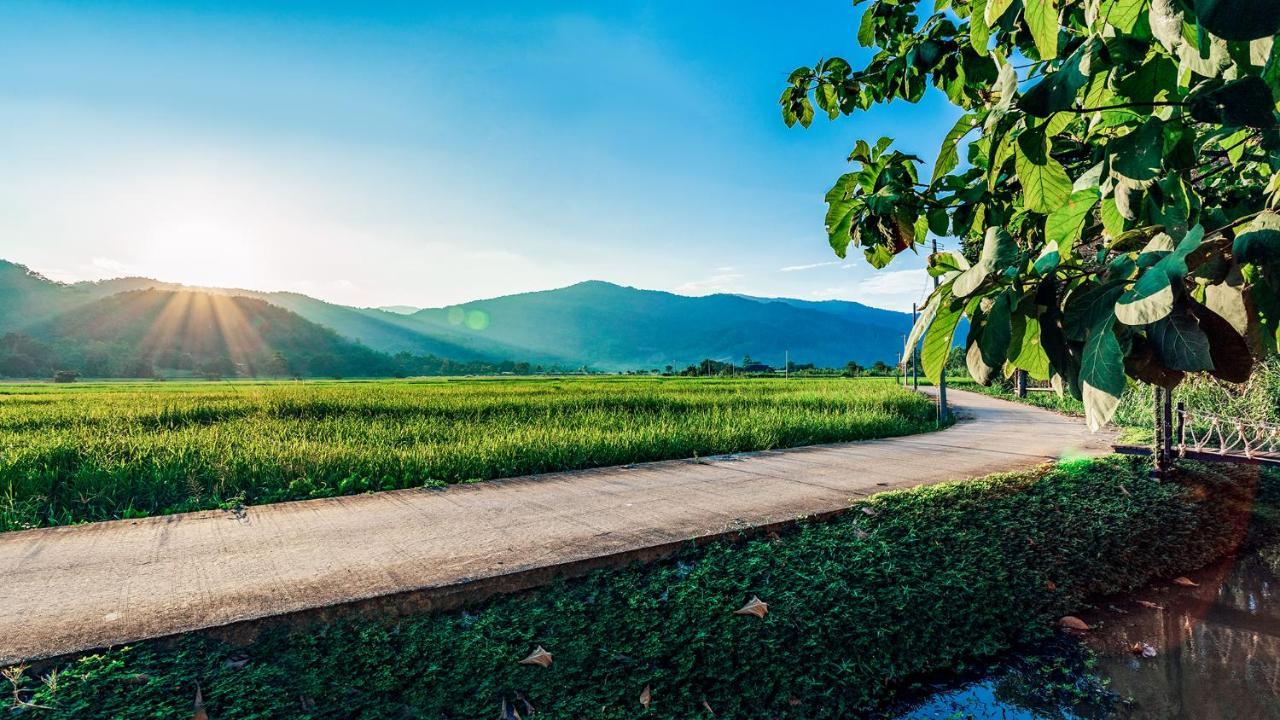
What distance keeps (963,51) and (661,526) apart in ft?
9.41

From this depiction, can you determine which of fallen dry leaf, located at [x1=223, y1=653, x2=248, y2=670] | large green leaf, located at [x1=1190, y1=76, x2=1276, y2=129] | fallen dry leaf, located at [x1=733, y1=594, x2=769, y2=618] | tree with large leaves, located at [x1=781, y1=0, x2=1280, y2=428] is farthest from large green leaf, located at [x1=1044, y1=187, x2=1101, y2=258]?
fallen dry leaf, located at [x1=223, y1=653, x2=248, y2=670]

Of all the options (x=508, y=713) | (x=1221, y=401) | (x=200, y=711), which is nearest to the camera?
(x=200, y=711)

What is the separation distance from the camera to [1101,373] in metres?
0.79

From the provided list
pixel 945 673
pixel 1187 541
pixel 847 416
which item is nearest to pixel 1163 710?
pixel 945 673

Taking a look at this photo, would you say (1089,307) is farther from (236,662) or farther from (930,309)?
(236,662)

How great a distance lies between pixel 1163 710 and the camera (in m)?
2.41

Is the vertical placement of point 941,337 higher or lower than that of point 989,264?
lower

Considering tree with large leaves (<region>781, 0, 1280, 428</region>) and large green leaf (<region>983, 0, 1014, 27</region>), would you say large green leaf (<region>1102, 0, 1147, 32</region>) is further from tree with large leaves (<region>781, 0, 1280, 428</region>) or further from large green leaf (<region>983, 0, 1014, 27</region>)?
large green leaf (<region>983, 0, 1014, 27</region>)

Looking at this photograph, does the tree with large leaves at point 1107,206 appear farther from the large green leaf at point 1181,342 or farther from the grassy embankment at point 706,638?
the grassy embankment at point 706,638

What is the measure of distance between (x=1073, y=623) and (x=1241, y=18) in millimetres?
3330

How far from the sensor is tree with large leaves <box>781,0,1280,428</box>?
0.82 meters

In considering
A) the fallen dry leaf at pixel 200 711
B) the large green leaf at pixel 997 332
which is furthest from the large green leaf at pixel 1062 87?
the fallen dry leaf at pixel 200 711

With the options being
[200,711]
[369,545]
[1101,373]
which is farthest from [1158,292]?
[369,545]

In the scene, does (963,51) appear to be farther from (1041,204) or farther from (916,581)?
(916,581)
